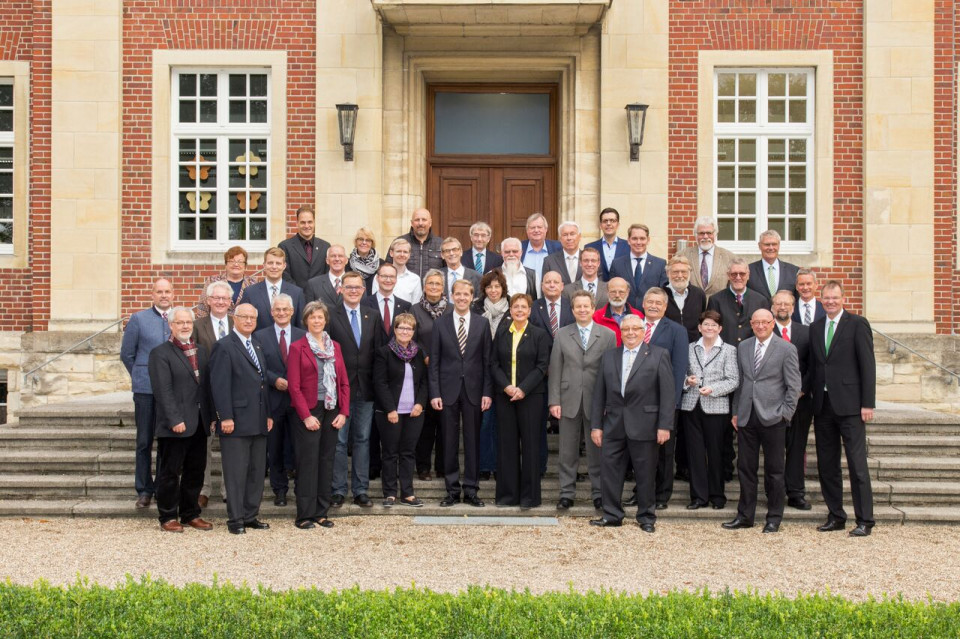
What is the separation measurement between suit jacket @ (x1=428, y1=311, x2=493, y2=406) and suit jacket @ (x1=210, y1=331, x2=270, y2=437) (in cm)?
155

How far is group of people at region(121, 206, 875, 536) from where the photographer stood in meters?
7.97

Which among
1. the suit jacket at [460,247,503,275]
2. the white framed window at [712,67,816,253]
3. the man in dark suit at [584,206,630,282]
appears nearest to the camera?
the man in dark suit at [584,206,630,282]

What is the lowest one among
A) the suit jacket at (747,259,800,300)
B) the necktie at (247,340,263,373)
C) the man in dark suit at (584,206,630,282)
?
the necktie at (247,340,263,373)

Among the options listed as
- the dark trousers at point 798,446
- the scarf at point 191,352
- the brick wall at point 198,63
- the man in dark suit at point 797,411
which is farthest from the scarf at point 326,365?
the brick wall at point 198,63

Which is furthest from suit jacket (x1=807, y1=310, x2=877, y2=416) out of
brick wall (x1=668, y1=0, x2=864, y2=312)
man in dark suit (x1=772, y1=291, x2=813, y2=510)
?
brick wall (x1=668, y1=0, x2=864, y2=312)

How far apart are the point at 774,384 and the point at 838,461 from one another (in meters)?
0.88

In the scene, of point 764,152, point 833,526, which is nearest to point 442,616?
point 833,526

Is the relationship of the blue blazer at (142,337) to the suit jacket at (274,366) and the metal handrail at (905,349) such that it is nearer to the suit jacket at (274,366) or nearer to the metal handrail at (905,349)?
the suit jacket at (274,366)

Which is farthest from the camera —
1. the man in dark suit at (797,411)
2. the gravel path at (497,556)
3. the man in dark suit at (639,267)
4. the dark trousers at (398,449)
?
the man in dark suit at (639,267)

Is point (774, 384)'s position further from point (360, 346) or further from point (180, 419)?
point (180, 419)

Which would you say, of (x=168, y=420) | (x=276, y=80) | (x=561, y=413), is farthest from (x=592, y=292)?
(x=276, y=80)

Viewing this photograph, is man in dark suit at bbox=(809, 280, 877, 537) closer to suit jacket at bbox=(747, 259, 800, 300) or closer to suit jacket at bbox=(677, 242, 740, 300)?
suit jacket at bbox=(747, 259, 800, 300)

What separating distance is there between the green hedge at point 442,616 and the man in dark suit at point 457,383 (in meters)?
3.51

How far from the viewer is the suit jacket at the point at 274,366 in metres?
8.18
